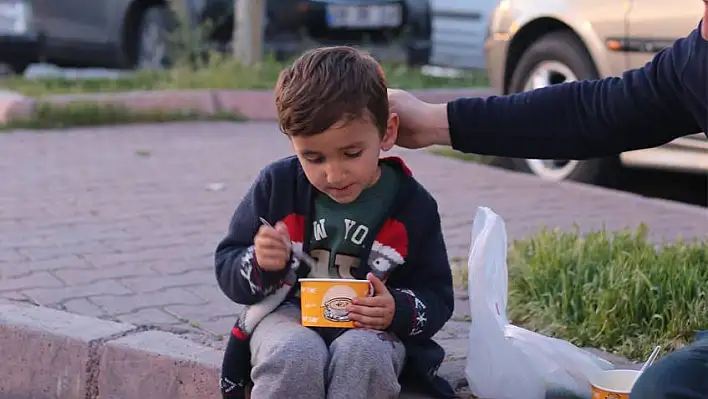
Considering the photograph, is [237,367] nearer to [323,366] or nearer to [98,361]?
[323,366]

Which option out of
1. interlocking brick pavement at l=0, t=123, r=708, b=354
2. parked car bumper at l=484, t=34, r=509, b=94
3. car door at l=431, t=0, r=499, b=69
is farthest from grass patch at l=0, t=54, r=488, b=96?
car door at l=431, t=0, r=499, b=69

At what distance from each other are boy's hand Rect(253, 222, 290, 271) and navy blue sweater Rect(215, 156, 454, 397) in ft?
0.34

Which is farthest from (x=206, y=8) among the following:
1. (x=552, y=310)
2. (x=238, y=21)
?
(x=552, y=310)

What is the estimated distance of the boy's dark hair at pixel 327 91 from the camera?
2.50m

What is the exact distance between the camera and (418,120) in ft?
9.50

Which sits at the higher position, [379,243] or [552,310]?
[379,243]

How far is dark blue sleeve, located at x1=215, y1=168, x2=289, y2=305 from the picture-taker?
8.58 ft

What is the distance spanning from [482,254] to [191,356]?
808 millimetres

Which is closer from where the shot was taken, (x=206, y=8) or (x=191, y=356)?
(x=191, y=356)

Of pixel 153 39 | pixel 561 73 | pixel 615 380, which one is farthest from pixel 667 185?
pixel 153 39

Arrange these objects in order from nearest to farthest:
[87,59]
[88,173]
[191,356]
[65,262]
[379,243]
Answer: [379,243] < [191,356] < [65,262] < [88,173] < [87,59]

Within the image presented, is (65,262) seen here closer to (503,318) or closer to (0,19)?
(503,318)

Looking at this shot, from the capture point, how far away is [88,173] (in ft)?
19.5

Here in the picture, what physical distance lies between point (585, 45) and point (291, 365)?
3806mm
